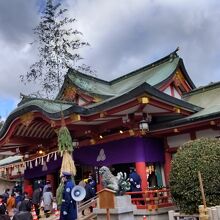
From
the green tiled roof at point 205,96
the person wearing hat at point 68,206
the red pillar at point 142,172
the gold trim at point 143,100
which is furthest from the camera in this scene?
the green tiled roof at point 205,96

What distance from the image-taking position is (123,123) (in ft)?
47.4

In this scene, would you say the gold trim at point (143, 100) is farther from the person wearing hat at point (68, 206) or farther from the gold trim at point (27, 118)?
the gold trim at point (27, 118)

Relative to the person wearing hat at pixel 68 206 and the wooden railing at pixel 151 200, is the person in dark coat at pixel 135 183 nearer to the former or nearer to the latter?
the wooden railing at pixel 151 200

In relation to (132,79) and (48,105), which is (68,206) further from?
(132,79)

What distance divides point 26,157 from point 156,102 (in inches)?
Answer: 408

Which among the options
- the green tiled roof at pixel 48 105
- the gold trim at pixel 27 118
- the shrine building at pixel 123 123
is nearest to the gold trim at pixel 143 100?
the shrine building at pixel 123 123

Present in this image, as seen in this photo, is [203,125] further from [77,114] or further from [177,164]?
[77,114]

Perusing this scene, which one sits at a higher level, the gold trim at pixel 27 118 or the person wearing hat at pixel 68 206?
the gold trim at pixel 27 118

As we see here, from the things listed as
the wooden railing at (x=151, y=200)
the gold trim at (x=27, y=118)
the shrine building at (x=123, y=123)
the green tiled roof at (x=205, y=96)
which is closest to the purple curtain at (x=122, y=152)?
the shrine building at (x=123, y=123)

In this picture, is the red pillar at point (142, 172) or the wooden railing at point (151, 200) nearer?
the wooden railing at point (151, 200)

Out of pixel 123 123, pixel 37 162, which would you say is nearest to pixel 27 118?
pixel 123 123

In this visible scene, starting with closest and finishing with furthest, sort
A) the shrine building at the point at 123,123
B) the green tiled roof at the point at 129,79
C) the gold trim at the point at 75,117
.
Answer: the shrine building at the point at 123,123 → the gold trim at the point at 75,117 → the green tiled roof at the point at 129,79

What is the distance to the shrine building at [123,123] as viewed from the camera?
1327 cm

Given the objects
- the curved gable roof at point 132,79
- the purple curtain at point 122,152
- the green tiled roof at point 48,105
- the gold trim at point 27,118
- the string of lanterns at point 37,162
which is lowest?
the purple curtain at point 122,152
